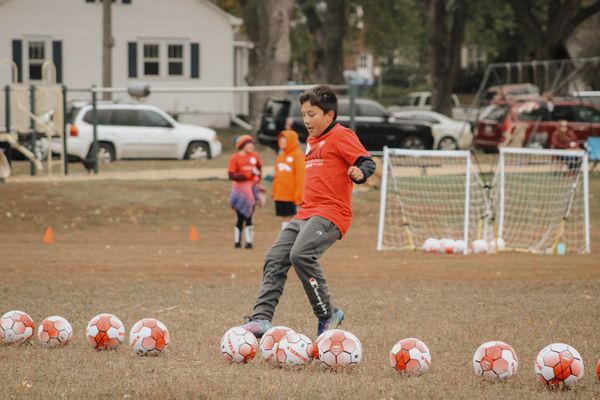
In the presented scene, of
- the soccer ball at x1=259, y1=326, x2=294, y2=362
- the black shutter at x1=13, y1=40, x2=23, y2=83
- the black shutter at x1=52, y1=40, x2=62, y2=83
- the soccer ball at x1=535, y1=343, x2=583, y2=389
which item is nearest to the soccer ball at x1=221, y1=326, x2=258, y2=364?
the soccer ball at x1=259, y1=326, x2=294, y2=362

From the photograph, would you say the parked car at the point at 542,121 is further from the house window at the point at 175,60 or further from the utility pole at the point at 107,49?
the house window at the point at 175,60

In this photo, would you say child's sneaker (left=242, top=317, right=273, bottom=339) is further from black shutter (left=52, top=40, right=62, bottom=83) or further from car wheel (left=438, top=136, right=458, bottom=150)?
black shutter (left=52, top=40, right=62, bottom=83)

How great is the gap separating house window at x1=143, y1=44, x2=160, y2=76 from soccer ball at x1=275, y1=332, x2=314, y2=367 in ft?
132

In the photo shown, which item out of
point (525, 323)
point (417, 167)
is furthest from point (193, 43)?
point (525, 323)

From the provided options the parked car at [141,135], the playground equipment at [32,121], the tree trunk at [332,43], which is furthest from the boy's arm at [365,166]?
the tree trunk at [332,43]

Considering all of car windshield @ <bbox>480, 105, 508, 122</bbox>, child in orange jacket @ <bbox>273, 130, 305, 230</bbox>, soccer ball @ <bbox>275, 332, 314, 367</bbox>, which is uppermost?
car windshield @ <bbox>480, 105, 508, 122</bbox>

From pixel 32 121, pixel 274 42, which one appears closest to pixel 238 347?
pixel 32 121

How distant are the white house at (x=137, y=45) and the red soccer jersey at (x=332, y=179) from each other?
1431 inches

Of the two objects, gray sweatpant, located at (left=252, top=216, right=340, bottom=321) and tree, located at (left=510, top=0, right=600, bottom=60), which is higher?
tree, located at (left=510, top=0, right=600, bottom=60)

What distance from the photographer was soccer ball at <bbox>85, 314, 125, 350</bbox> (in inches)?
306

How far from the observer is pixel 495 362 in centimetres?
680

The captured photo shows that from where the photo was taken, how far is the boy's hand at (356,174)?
7.48 meters

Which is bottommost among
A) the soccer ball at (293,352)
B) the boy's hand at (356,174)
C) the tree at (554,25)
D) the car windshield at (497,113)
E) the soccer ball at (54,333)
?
the soccer ball at (54,333)

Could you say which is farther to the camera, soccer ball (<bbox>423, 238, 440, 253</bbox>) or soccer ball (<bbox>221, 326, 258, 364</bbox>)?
soccer ball (<bbox>423, 238, 440, 253</bbox>)
